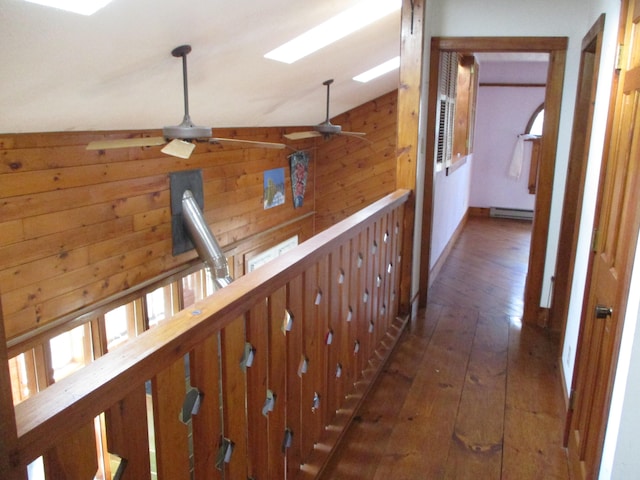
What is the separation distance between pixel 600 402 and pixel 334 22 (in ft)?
10.8

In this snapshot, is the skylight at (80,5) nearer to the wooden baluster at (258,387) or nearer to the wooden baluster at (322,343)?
the wooden baluster at (322,343)

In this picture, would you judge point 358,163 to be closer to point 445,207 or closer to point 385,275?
point 445,207

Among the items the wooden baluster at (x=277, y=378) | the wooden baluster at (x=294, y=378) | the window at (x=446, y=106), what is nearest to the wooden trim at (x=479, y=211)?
the window at (x=446, y=106)

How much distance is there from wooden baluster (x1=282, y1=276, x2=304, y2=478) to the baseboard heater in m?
7.22

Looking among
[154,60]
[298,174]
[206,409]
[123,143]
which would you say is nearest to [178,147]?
[123,143]

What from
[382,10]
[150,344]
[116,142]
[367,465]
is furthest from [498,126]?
[150,344]

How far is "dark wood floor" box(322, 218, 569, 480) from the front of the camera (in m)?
2.18

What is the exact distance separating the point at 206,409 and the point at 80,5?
1.94 m

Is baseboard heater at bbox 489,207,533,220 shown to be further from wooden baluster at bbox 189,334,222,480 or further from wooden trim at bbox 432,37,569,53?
wooden baluster at bbox 189,334,222,480

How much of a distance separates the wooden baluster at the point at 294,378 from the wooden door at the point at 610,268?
966 millimetres

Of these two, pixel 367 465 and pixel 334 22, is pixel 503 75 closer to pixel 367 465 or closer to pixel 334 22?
pixel 334 22

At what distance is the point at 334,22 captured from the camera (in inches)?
157

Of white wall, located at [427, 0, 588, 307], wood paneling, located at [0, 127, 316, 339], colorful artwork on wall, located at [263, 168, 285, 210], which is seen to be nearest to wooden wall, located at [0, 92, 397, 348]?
wood paneling, located at [0, 127, 316, 339]

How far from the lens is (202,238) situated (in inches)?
191
